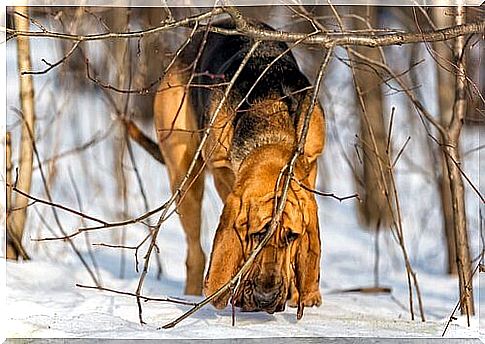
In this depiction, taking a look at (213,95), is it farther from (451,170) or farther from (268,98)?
(451,170)

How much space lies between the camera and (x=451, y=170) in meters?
5.28

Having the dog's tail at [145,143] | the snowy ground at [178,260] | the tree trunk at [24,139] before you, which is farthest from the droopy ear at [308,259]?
the tree trunk at [24,139]

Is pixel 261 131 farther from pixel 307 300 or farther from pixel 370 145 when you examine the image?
pixel 370 145

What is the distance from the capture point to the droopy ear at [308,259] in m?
4.50

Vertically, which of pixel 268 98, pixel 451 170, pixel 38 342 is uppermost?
pixel 268 98

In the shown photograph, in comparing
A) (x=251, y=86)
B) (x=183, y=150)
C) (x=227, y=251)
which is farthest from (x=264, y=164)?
(x=183, y=150)

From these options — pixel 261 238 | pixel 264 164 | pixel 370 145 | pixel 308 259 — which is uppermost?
pixel 370 145

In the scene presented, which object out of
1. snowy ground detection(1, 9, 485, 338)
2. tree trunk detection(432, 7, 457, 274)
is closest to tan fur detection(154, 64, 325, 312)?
snowy ground detection(1, 9, 485, 338)

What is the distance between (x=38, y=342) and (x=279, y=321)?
3.74 ft

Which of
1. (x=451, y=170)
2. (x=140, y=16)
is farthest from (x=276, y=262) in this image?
(x=140, y=16)

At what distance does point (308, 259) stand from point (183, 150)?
1.52 metres

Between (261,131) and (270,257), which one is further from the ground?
(261,131)

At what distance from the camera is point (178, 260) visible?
8430mm

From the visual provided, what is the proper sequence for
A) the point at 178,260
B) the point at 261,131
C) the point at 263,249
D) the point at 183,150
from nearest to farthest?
the point at 263,249 → the point at 261,131 → the point at 183,150 → the point at 178,260
